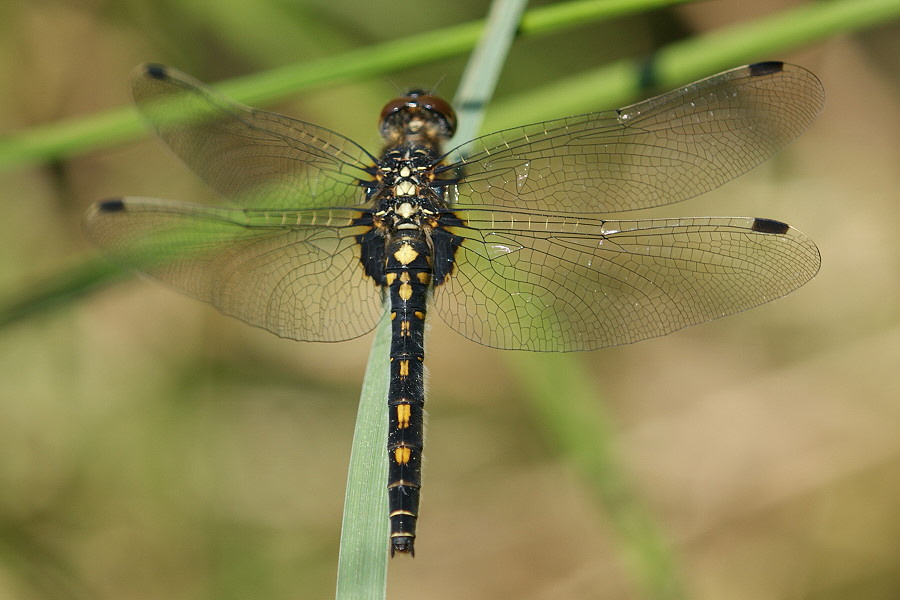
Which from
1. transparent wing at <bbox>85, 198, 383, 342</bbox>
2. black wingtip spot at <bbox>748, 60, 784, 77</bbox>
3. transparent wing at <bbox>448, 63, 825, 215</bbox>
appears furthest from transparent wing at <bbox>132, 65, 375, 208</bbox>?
black wingtip spot at <bbox>748, 60, 784, 77</bbox>

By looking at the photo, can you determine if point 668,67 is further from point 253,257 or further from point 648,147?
point 253,257

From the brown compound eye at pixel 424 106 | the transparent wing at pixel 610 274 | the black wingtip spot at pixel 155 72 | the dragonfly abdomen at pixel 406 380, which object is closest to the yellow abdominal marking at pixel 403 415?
the dragonfly abdomen at pixel 406 380

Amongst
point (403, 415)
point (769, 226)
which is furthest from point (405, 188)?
point (769, 226)

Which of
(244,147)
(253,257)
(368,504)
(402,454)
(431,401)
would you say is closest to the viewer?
(368,504)

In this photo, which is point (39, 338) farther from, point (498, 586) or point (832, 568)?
point (832, 568)

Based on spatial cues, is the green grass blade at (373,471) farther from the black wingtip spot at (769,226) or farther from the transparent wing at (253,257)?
the black wingtip spot at (769,226)

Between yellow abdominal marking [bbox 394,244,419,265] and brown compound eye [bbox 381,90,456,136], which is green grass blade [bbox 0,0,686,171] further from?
yellow abdominal marking [bbox 394,244,419,265]

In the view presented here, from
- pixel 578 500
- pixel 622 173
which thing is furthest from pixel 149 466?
pixel 622 173
